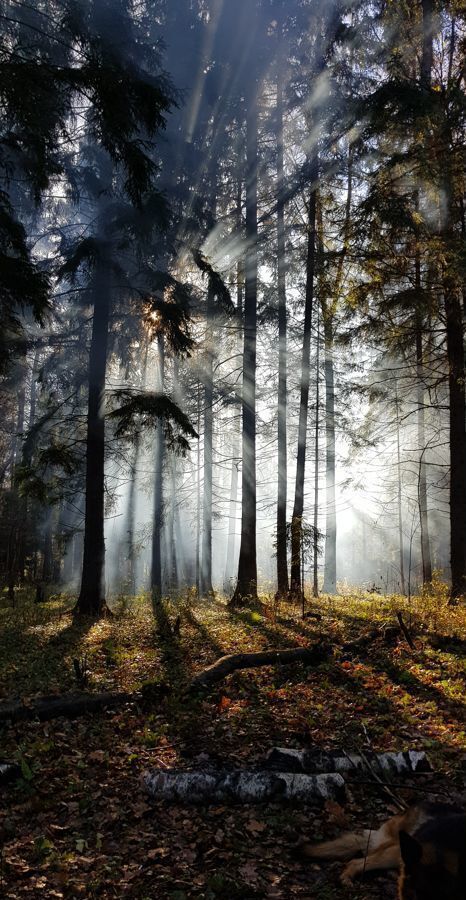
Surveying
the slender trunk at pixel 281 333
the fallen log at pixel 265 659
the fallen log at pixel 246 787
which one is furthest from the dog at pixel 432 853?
the slender trunk at pixel 281 333

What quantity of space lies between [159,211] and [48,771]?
942cm

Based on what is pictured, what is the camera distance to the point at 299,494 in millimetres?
13562

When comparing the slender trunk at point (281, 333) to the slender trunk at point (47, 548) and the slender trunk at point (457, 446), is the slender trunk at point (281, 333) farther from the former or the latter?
the slender trunk at point (47, 548)

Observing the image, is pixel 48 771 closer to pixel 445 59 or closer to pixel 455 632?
pixel 455 632

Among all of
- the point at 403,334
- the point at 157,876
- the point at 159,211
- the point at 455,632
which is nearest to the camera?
the point at 157,876

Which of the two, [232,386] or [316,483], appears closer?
[232,386]

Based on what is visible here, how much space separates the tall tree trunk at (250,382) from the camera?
13.3m

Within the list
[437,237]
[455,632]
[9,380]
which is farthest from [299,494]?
[9,380]

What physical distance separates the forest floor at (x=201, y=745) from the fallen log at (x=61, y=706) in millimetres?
103

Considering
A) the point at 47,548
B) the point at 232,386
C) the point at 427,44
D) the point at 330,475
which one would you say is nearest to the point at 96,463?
the point at 232,386

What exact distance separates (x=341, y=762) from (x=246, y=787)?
0.90 metres

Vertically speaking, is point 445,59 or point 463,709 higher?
point 445,59

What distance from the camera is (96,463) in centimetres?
1205

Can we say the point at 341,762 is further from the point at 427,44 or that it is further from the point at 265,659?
the point at 427,44
